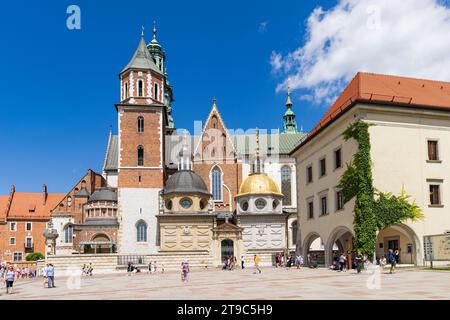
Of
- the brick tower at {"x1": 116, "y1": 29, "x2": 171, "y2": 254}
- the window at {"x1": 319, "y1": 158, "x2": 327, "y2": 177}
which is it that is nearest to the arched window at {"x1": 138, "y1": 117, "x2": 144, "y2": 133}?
the brick tower at {"x1": 116, "y1": 29, "x2": 171, "y2": 254}

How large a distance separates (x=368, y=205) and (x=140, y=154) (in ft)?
113

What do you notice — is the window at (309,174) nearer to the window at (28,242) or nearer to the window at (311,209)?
the window at (311,209)

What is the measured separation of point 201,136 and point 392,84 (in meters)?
35.6


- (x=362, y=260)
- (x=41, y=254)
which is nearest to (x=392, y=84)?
(x=362, y=260)

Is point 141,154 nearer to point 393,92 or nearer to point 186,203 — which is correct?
point 186,203

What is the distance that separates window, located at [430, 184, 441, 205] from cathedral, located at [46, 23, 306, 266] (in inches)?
939

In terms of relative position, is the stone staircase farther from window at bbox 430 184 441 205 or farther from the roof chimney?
the roof chimney

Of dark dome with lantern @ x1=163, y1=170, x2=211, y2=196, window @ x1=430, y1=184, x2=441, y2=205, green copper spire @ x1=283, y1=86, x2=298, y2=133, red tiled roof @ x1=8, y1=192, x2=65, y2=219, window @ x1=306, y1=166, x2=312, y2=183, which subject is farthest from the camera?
green copper spire @ x1=283, y1=86, x2=298, y2=133

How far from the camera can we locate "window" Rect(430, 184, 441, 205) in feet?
109

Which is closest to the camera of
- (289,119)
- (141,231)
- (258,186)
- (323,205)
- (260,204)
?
(323,205)

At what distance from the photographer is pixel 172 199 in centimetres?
5697

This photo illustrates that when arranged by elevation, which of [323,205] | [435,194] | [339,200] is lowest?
[323,205]

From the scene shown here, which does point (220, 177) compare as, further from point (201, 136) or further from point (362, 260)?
point (362, 260)

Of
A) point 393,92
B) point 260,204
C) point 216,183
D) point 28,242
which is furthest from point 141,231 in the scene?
point 393,92
